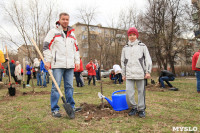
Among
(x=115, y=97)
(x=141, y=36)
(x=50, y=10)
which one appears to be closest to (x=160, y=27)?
Result: (x=141, y=36)

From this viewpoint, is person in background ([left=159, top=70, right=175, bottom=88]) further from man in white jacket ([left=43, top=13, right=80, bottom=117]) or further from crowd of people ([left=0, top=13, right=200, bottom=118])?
man in white jacket ([left=43, top=13, right=80, bottom=117])

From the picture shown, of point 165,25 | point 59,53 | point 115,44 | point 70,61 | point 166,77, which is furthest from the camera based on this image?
point 115,44

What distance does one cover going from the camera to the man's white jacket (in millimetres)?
3597

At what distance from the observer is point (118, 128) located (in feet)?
9.39

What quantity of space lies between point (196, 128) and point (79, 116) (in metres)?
2.28

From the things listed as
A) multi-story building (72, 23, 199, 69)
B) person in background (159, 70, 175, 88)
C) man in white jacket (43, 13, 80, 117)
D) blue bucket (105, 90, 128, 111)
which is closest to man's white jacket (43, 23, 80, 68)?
man in white jacket (43, 13, 80, 117)

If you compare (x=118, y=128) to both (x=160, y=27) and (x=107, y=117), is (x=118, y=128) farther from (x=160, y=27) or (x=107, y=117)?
(x=160, y=27)

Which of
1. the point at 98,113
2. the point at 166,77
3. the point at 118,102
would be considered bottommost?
the point at 98,113

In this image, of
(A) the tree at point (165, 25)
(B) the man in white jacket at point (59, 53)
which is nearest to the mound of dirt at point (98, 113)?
(B) the man in white jacket at point (59, 53)

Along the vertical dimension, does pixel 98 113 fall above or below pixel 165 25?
below

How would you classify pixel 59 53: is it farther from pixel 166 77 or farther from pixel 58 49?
pixel 166 77

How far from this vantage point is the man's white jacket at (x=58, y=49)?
360 centimetres

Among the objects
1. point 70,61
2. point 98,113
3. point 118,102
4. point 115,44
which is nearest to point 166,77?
point 118,102

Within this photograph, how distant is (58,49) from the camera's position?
3656 millimetres
